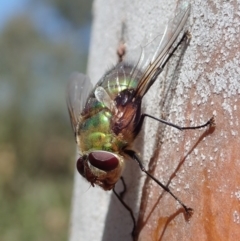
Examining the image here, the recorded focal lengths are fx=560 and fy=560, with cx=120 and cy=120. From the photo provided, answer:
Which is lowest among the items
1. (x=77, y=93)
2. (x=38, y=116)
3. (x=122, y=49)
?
(x=38, y=116)

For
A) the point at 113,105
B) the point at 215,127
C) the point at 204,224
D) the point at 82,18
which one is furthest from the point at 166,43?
the point at 82,18

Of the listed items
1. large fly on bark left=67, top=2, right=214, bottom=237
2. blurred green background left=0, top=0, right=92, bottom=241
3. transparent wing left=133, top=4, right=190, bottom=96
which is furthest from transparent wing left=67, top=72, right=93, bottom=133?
blurred green background left=0, top=0, right=92, bottom=241

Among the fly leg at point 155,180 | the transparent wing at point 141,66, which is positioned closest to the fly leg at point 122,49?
the transparent wing at point 141,66

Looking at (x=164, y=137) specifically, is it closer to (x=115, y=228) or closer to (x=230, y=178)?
(x=230, y=178)

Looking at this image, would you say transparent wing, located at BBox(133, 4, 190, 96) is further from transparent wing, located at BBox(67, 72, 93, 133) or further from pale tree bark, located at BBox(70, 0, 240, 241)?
transparent wing, located at BBox(67, 72, 93, 133)

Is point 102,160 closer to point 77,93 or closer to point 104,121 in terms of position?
point 104,121

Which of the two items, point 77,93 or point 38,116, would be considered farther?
point 38,116

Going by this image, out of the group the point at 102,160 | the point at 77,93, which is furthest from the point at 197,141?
the point at 77,93
